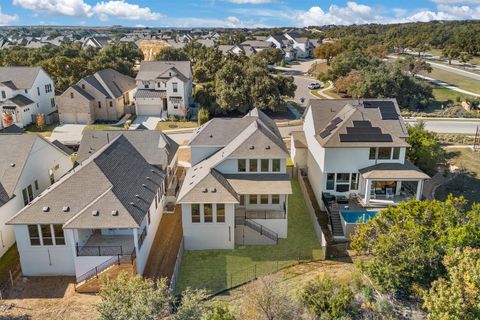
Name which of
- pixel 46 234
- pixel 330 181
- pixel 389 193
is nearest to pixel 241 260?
pixel 330 181

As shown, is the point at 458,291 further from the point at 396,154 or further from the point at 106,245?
the point at 106,245

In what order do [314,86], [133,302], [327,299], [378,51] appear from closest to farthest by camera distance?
[133,302]
[327,299]
[314,86]
[378,51]

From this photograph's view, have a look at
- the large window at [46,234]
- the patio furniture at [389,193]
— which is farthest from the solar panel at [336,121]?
the large window at [46,234]

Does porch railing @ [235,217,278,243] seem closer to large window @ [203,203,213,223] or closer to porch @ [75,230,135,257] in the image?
large window @ [203,203,213,223]

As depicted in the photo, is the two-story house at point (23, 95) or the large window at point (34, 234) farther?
the two-story house at point (23, 95)

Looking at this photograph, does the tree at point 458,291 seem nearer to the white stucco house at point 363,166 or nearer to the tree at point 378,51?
the white stucco house at point 363,166

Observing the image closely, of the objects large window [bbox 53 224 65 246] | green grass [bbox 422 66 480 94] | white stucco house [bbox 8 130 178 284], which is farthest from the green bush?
green grass [bbox 422 66 480 94]
